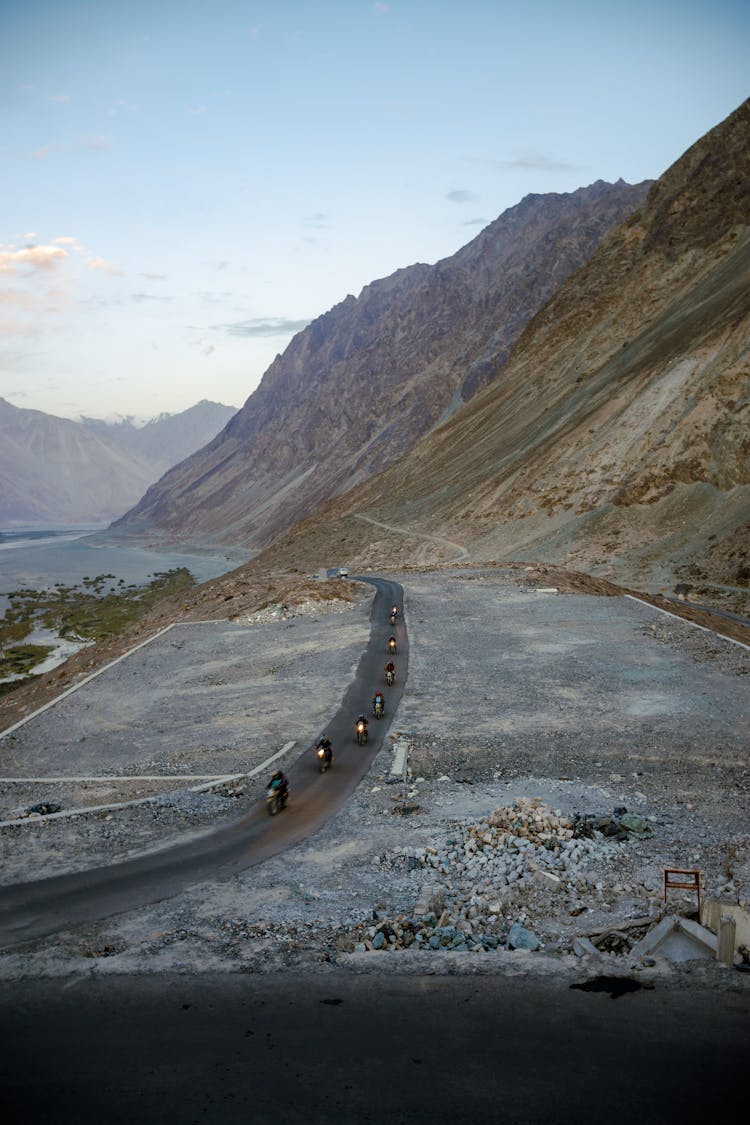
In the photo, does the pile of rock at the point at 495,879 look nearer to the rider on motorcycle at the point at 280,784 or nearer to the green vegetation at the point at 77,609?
the rider on motorcycle at the point at 280,784

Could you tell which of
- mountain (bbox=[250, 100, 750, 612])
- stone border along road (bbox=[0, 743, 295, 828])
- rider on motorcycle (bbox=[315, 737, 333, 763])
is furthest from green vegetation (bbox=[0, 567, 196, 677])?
rider on motorcycle (bbox=[315, 737, 333, 763])

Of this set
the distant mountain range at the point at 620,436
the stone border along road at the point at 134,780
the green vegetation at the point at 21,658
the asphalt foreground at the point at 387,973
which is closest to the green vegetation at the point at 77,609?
the green vegetation at the point at 21,658

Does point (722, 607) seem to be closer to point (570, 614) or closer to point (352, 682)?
point (570, 614)

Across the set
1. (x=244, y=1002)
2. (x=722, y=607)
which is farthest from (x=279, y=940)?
(x=722, y=607)

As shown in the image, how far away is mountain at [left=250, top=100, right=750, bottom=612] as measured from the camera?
6488cm

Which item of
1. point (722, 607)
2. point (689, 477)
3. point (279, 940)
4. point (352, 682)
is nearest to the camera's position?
point (279, 940)

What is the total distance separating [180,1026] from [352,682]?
20.4 metres

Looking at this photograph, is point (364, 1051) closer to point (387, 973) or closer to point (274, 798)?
point (387, 973)

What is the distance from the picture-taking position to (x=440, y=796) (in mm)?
19344

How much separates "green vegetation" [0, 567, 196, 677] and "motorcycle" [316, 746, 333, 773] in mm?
46076

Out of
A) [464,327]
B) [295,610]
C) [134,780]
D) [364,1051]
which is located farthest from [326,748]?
[464,327]

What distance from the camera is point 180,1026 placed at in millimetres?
10258

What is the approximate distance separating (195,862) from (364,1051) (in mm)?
7048

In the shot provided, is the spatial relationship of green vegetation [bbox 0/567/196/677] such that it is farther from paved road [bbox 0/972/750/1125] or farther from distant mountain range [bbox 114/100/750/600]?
paved road [bbox 0/972/750/1125]
